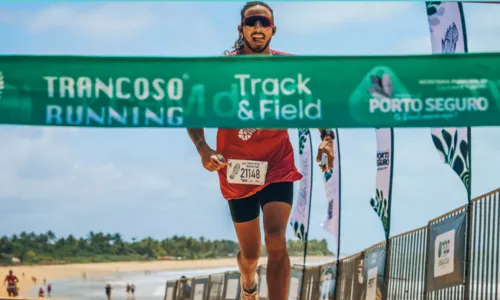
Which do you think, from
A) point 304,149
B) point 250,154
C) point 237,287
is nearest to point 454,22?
point 250,154

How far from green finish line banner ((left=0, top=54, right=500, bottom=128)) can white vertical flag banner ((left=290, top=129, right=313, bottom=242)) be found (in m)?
9.25

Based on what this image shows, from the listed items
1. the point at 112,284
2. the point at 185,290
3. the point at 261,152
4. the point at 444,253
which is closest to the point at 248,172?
the point at 261,152

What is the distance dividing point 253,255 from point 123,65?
254cm

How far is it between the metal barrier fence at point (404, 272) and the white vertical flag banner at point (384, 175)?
0.40 m

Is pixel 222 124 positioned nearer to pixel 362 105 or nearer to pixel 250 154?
pixel 362 105

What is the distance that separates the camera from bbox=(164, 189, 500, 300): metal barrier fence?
9500 millimetres

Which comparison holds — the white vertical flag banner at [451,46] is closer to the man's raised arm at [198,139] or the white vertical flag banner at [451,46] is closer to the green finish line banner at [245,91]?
the green finish line banner at [245,91]

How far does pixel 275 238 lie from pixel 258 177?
63 cm

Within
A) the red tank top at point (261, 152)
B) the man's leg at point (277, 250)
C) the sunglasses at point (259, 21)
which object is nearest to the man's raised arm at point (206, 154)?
the red tank top at point (261, 152)

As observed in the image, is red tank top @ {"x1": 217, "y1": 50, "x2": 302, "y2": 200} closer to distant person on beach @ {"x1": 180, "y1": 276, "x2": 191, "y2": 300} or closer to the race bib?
the race bib

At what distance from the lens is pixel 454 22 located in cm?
968

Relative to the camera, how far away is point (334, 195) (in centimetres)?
1566

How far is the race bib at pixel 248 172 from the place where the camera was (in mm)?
8344

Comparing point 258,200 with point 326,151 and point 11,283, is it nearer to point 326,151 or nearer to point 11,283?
point 326,151
